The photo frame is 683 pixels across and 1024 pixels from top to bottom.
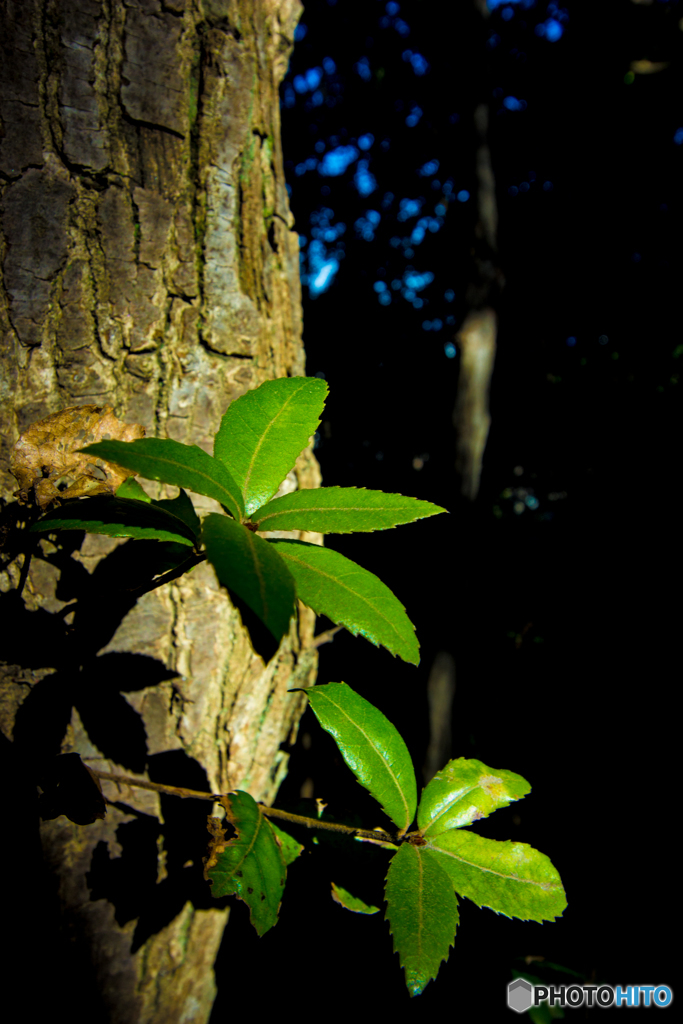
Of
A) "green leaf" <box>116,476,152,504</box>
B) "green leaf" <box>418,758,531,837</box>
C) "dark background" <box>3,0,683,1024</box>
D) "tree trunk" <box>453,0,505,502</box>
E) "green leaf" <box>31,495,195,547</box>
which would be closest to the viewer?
"green leaf" <box>31,495,195,547</box>

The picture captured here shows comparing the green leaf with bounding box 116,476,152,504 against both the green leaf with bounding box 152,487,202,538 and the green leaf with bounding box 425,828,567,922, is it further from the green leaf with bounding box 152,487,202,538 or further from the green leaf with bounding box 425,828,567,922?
the green leaf with bounding box 425,828,567,922

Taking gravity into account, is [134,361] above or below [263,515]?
above

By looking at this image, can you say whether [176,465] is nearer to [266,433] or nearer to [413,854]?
[266,433]

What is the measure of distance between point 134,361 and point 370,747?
73cm

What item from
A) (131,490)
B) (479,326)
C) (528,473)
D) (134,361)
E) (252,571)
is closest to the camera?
(252,571)

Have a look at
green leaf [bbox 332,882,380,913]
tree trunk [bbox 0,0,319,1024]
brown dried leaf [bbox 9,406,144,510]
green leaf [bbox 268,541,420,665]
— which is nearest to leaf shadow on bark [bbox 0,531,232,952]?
tree trunk [bbox 0,0,319,1024]

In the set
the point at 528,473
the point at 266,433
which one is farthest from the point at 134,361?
the point at 528,473

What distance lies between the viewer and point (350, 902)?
2.55ft

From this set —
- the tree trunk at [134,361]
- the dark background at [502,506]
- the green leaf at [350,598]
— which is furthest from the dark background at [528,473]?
the green leaf at [350,598]

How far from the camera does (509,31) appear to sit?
13.1 feet

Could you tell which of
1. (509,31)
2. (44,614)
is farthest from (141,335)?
(509,31)

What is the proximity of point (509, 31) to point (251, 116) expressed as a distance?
15.1ft

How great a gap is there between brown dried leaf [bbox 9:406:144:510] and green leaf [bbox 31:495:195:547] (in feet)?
0.27

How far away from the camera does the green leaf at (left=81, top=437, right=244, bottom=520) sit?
17.4 inches
